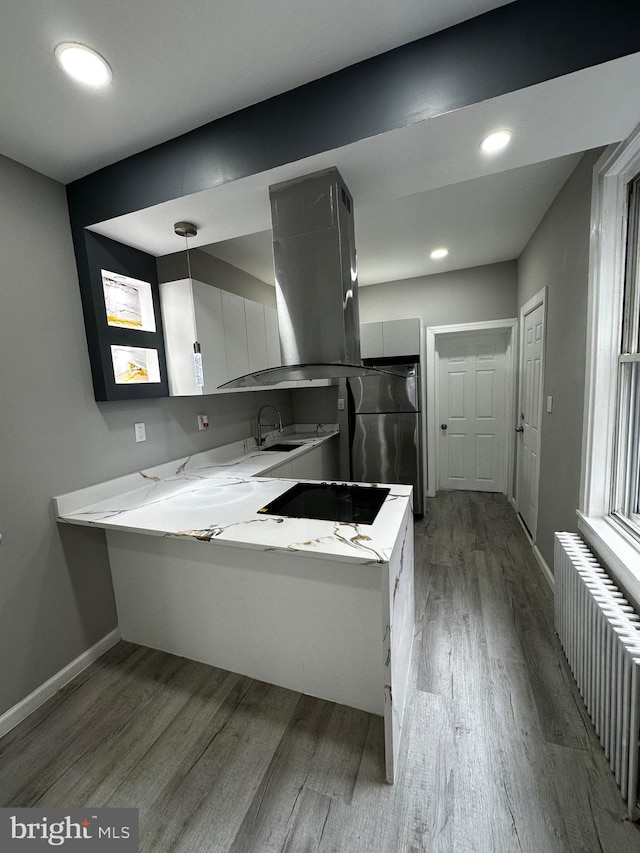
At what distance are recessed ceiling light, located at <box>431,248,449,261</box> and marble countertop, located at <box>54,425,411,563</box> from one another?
238 cm

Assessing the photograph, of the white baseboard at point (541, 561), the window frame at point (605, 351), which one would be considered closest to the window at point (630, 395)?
the window frame at point (605, 351)

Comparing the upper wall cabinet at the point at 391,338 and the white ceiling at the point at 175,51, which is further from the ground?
the white ceiling at the point at 175,51

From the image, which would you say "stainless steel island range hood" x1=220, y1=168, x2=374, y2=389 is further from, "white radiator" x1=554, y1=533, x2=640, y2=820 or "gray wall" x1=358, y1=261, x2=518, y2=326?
"gray wall" x1=358, y1=261, x2=518, y2=326

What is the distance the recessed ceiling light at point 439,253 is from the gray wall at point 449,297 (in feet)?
1.82

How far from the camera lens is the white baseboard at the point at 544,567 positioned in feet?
7.39

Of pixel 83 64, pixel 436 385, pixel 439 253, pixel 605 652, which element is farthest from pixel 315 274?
pixel 436 385

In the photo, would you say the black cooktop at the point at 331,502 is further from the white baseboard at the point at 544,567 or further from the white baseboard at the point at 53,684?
the white baseboard at the point at 544,567

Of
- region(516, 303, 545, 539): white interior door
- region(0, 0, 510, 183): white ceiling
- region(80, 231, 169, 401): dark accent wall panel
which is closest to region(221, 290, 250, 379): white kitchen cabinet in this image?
region(80, 231, 169, 401): dark accent wall panel

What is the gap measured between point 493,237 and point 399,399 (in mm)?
1613

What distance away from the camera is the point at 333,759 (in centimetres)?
131

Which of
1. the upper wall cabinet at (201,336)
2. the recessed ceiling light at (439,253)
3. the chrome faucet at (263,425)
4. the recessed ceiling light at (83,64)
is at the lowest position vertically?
the chrome faucet at (263,425)

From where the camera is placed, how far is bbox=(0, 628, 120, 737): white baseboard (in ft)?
4.96

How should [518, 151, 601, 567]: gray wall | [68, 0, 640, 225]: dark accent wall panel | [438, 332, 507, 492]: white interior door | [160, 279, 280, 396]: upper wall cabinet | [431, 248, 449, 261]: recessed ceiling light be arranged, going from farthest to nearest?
[438, 332, 507, 492]: white interior door → [431, 248, 449, 261]: recessed ceiling light → [160, 279, 280, 396]: upper wall cabinet → [518, 151, 601, 567]: gray wall → [68, 0, 640, 225]: dark accent wall panel

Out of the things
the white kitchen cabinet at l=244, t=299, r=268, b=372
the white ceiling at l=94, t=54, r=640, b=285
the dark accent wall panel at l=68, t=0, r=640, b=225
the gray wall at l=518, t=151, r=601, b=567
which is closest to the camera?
the dark accent wall panel at l=68, t=0, r=640, b=225
